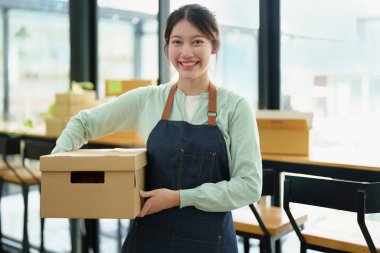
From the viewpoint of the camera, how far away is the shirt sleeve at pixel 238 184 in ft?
4.34

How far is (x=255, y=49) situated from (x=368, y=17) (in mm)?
738

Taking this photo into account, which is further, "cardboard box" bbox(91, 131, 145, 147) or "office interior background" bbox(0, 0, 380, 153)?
"cardboard box" bbox(91, 131, 145, 147)

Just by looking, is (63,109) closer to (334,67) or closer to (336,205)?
(334,67)

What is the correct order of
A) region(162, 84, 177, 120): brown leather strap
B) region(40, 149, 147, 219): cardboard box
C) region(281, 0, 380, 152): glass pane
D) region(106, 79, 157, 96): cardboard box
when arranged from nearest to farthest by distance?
region(40, 149, 147, 219): cardboard box
region(162, 84, 177, 120): brown leather strap
region(281, 0, 380, 152): glass pane
region(106, 79, 157, 96): cardboard box

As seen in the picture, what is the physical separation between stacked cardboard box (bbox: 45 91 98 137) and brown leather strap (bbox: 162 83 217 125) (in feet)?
6.58

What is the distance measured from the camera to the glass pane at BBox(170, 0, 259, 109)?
3.14 metres

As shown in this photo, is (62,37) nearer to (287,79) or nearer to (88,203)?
(287,79)

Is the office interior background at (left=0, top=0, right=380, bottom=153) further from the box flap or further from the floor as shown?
the floor

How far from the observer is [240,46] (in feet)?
10.5

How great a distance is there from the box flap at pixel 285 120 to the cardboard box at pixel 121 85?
995 millimetres

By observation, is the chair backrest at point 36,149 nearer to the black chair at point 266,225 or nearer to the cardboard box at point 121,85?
the cardboard box at point 121,85

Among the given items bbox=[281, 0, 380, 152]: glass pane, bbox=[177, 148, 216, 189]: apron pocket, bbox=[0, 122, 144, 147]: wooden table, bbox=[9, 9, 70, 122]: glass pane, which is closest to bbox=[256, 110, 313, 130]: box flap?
bbox=[281, 0, 380, 152]: glass pane

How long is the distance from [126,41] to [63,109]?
1.34 m

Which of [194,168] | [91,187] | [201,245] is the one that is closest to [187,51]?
[194,168]
